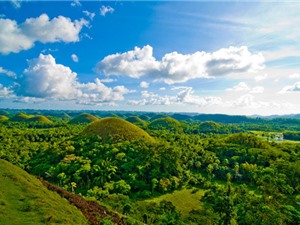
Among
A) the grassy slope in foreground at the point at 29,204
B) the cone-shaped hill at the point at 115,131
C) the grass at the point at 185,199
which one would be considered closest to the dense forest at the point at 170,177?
the grass at the point at 185,199

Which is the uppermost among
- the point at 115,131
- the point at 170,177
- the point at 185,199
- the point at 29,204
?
the point at 29,204

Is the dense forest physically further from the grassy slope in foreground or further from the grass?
the grassy slope in foreground

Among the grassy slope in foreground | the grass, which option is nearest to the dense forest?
the grass

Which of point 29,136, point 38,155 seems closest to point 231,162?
point 38,155

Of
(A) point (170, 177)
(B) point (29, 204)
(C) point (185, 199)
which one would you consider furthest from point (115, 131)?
(B) point (29, 204)

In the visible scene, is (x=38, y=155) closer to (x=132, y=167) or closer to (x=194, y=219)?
(x=132, y=167)

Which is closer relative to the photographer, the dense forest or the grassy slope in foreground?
the grassy slope in foreground

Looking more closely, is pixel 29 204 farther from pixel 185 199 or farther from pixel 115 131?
pixel 115 131
